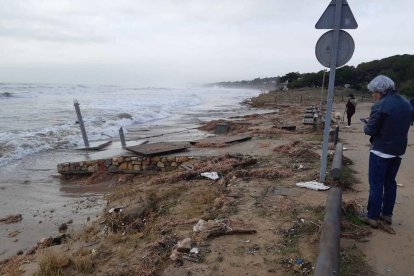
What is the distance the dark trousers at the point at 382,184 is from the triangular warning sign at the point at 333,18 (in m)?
2.08

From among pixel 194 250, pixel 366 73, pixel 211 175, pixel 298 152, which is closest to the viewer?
pixel 194 250

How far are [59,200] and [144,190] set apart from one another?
2.18m

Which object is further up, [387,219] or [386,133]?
[386,133]

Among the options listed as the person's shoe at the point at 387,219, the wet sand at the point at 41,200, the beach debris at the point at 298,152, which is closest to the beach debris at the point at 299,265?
the person's shoe at the point at 387,219

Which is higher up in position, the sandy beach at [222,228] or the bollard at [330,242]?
the bollard at [330,242]

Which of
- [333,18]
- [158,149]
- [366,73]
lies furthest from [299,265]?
[366,73]

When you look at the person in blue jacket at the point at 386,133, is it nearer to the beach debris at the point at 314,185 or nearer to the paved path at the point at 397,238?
the paved path at the point at 397,238

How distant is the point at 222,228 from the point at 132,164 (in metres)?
5.24

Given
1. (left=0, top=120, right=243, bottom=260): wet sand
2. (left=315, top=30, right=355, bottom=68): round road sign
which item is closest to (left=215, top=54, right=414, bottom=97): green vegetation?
(left=0, top=120, right=243, bottom=260): wet sand

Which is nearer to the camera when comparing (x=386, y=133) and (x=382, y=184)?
(x=386, y=133)

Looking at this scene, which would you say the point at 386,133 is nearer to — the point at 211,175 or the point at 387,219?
the point at 387,219

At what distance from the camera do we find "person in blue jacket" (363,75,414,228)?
419 centimetres

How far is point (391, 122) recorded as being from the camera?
165 inches

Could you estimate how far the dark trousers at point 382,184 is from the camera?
4355mm
